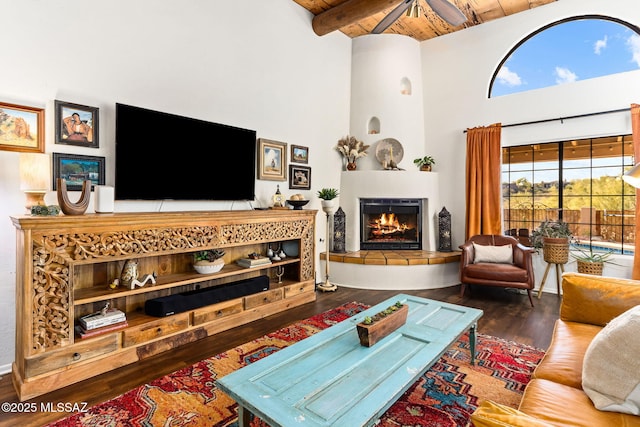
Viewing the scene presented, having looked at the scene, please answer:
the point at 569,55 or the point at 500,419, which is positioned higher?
the point at 569,55

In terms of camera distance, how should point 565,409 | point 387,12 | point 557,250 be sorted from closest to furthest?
point 565,409 → point 557,250 → point 387,12

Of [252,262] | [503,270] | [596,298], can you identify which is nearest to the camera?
[596,298]

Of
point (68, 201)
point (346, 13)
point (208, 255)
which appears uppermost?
point (346, 13)

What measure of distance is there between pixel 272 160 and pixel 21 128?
2272mm

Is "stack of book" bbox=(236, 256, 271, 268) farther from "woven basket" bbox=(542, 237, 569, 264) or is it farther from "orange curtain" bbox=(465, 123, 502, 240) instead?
"woven basket" bbox=(542, 237, 569, 264)

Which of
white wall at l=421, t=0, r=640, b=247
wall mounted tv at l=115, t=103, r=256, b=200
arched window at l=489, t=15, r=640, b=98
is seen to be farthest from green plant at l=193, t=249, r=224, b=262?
arched window at l=489, t=15, r=640, b=98

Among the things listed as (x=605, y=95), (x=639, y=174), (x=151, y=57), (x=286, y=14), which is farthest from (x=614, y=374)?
(x=286, y=14)

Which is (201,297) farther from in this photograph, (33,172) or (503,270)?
(503,270)

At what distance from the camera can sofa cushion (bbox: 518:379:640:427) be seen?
1.19 m

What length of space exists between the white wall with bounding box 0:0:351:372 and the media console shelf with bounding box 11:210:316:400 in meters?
0.43

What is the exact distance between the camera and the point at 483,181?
474cm

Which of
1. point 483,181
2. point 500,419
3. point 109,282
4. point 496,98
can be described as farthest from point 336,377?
point 496,98

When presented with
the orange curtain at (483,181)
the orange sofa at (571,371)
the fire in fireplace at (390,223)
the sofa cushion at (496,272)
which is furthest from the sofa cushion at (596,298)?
the fire in fireplace at (390,223)

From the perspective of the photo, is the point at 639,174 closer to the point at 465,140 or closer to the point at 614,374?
the point at 614,374
